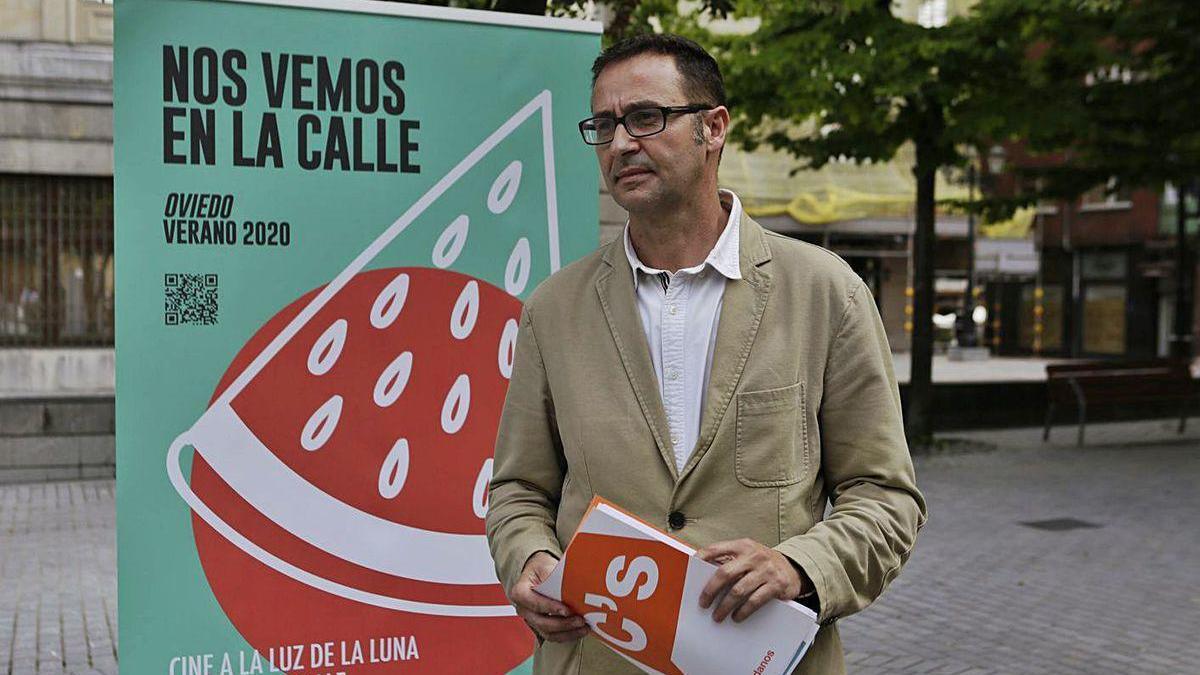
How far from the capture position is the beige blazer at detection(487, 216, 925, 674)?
193cm

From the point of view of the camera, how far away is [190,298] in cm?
300

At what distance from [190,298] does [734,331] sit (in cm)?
160

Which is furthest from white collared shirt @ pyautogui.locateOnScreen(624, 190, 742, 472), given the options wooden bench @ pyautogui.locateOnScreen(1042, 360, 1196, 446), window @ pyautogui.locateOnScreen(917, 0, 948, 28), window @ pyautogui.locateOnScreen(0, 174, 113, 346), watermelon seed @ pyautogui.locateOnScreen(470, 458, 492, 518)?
window @ pyautogui.locateOnScreen(917, 0, 948, 28)

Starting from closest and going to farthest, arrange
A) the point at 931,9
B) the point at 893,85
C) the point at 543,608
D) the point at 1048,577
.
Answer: the point at 543,608
the point at 1048,577
the point at 893,85
the point at 931,9

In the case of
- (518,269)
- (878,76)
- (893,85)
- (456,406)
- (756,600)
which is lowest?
(756,600)

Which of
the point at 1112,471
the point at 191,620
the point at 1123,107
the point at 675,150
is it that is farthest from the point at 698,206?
the point at 1123,107

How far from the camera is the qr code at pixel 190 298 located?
9.77 ft

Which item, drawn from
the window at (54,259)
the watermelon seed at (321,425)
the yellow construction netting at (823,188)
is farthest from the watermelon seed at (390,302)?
the yellow construction netting at (823,188)

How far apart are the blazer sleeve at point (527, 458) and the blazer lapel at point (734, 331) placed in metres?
0.30

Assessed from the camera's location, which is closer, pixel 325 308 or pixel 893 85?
pixel 325 308

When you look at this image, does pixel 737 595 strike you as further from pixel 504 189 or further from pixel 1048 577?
pixel 1048 577

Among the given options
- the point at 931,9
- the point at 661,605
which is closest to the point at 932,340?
the point at 661,605

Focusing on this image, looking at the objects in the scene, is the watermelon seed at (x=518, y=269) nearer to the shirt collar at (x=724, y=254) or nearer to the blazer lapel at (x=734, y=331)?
the shirt collar at (x=724, y=254)

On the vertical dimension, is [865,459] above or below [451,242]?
below
